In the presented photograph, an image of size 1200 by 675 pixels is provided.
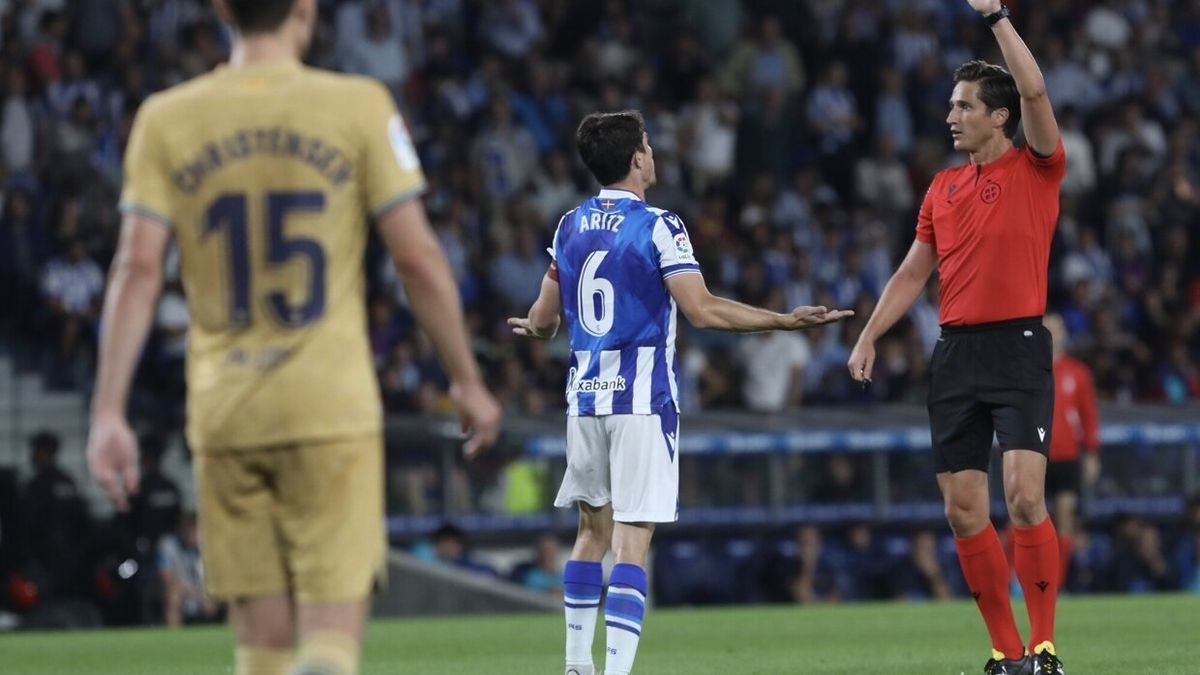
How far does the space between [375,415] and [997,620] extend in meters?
4.64

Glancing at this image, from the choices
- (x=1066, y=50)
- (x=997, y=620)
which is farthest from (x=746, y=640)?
(x=1066, y=50)

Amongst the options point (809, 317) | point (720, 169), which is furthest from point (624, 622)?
point (720, 169)

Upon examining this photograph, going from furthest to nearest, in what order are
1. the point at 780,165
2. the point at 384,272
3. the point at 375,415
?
the point at 780,165, the point at 384,272, the point at 375,415

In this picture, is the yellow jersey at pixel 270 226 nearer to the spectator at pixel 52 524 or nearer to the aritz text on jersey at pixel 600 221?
the aritz text on jersey at pixel 600 221

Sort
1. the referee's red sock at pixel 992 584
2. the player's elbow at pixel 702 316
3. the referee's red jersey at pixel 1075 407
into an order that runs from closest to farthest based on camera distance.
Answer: the player's elbow at pixel 702 316
the referee's red sock at pixel 992 584
the referee's red jersey at pixel 1075 407

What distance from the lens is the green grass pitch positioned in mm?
11047

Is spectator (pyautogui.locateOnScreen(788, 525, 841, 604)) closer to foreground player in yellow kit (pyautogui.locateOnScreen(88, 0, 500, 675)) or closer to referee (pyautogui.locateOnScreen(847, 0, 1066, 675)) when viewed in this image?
referee (pyautogui.locateOnScreen(847, 0, 1066, 675))

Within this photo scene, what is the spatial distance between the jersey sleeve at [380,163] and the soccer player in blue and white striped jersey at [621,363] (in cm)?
331

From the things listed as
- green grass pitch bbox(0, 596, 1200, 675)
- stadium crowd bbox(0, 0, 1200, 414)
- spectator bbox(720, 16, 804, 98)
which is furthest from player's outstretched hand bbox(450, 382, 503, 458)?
spectator bbox(720, 16, 804, 98)

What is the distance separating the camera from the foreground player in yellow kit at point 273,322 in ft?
16.4

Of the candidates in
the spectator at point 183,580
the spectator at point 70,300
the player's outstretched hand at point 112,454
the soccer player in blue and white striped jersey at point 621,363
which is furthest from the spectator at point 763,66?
the player's outstretched hand at point 112,454

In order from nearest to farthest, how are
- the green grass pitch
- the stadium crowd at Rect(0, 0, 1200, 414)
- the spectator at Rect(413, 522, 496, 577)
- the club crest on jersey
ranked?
1. the club crest on jersey
2. the green grass pitch
3. the spectator at Rect(413, 522, 496, 577)
4. the stadium crowd at Rect(0, 0, 1200, 414)

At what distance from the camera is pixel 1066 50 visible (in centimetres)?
2741

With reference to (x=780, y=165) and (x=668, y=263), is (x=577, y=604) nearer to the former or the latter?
(x=668, y=263)
